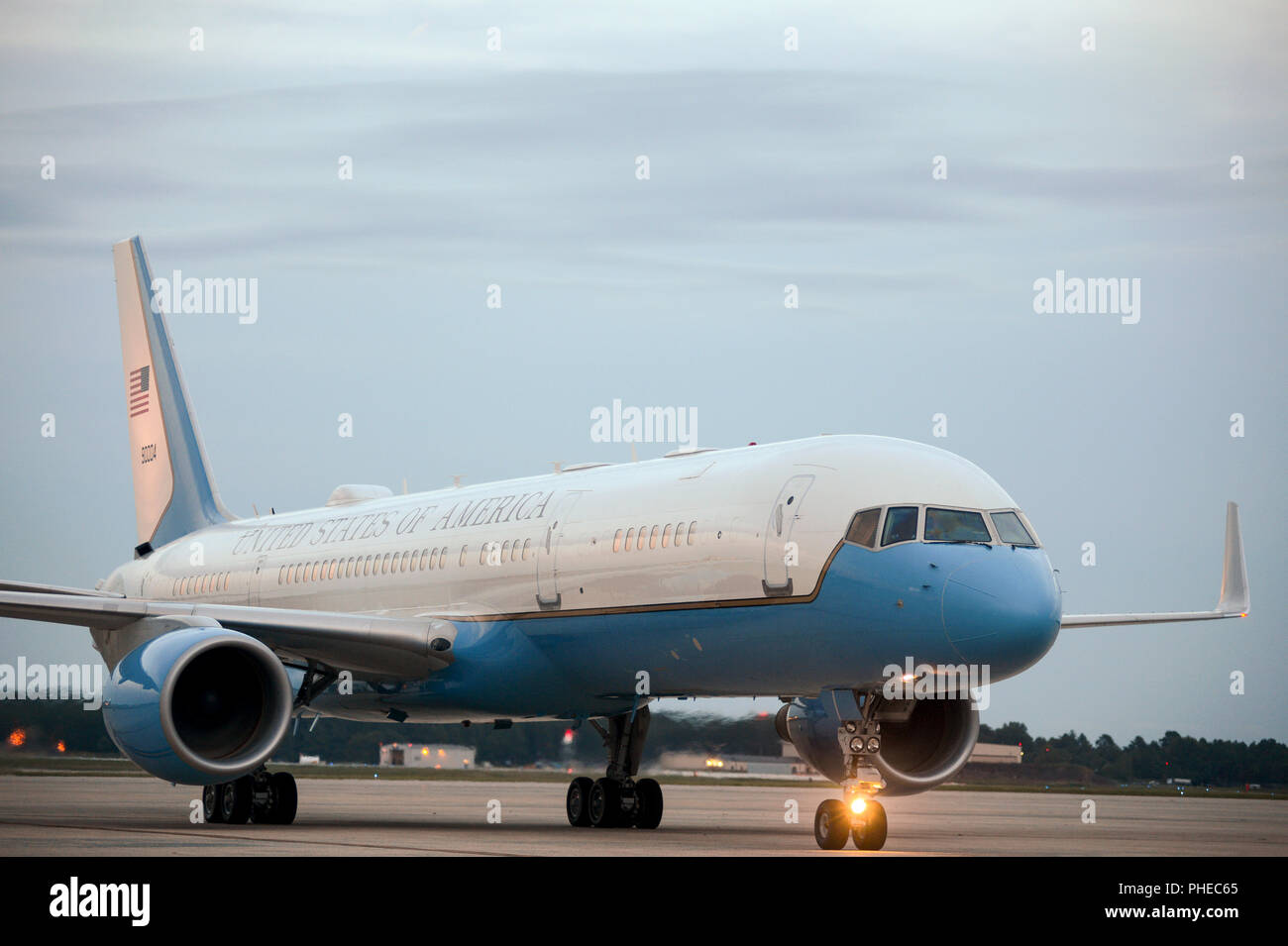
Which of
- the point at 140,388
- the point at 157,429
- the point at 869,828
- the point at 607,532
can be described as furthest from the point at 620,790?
the point at 140,388

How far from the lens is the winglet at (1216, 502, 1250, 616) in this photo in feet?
74.0

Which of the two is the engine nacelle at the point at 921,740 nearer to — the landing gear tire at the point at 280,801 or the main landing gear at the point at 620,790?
the main landing gear at the point at 620,790

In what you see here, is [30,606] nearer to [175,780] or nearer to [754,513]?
[175,780]

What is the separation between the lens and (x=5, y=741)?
33781 mm

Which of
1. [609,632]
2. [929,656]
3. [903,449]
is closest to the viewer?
[929,656]

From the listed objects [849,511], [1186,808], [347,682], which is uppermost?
[849,511]

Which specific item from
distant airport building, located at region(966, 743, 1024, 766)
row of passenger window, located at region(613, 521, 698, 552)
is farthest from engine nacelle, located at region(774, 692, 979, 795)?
distant airport building, located at region(966, 743, 1024, 766)

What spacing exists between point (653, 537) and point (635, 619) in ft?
2.94

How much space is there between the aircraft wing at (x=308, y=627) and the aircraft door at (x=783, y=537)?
5.59 meters

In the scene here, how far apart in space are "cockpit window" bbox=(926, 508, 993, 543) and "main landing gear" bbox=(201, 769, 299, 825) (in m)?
9.78

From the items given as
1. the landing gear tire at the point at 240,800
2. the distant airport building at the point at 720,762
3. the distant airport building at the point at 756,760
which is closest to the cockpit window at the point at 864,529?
the distant airport building at the point at 756,760

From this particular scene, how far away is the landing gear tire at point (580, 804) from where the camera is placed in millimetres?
22047

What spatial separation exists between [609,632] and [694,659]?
127 cm

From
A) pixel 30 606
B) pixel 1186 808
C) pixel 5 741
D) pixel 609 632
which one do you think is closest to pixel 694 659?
pixel 609 632
